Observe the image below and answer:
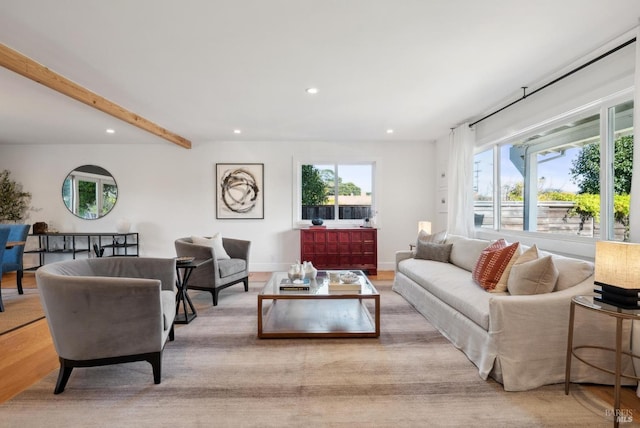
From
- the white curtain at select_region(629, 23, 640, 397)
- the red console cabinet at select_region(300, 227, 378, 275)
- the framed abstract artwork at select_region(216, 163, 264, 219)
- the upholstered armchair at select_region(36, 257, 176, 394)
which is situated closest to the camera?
the upholstered armchair at select_region(36, 257, 176, 394)

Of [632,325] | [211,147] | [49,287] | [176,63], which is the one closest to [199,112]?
[176,63]

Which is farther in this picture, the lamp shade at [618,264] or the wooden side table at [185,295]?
the wooden side table at [185,295]

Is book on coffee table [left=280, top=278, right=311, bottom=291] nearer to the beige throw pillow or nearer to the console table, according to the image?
the beige throw pillow

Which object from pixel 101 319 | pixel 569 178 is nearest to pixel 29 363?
pixel 101 319

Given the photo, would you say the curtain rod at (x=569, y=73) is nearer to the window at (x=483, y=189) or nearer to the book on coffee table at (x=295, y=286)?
the window at (x=483, y=189)

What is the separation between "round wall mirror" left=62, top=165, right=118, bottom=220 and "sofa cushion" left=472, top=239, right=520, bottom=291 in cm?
604

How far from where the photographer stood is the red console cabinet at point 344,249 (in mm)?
5355

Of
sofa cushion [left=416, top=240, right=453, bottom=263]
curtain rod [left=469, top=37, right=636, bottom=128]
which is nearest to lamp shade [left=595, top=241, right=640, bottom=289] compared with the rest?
curtain rod [left=469, top=37, right=636, bottom=128]

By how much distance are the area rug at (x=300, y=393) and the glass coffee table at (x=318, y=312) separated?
16 centimetres

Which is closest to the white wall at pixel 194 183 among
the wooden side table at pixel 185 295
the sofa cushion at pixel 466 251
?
the sofa cushion at pixel 466 251

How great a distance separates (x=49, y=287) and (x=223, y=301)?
6.82 ft

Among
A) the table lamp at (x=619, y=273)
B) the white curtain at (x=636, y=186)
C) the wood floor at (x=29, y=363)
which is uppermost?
the white curtain at (x=636, y=186)

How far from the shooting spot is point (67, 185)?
19.2ft

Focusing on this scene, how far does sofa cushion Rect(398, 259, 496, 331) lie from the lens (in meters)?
2.37
